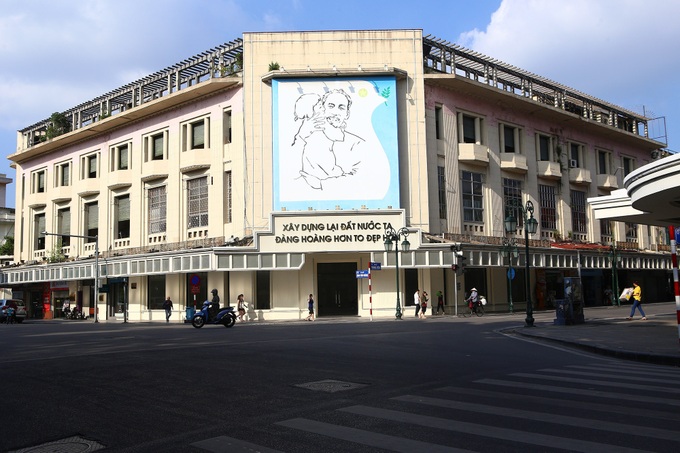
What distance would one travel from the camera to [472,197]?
40.4 meters

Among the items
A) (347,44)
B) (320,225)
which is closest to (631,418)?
(320,225)

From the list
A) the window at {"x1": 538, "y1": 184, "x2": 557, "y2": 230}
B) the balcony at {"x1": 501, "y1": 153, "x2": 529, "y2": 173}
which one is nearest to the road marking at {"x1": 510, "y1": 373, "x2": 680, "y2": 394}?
the balcony at {"x1": 501, "y1": 153, "x2": 529, "y2": 173}

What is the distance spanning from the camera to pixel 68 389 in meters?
9.07

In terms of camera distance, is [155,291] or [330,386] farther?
[155,291]

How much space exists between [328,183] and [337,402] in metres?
28.5

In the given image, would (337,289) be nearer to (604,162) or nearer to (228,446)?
(604,162)

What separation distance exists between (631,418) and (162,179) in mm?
39541

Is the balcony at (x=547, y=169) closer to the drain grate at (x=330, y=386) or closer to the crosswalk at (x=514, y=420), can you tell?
the crosswalk at (x=514, y=420)

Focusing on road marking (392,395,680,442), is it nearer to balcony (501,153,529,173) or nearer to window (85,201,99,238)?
balcony (501,153,529,173)

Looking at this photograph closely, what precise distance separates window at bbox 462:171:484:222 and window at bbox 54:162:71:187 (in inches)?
1296

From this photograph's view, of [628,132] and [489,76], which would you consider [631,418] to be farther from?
[628,132]

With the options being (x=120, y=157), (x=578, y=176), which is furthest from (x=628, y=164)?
(x=120, y=157)

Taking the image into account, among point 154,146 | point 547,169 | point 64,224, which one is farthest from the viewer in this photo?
point 64,224

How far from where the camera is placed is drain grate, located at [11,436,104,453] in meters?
5.80
